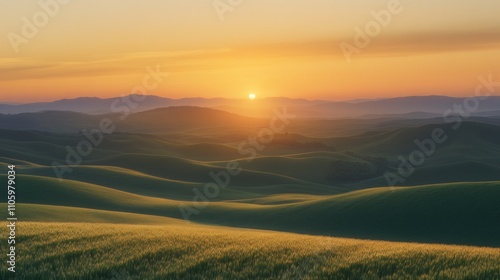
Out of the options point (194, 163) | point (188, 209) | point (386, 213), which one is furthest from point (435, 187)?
point (194, 163)

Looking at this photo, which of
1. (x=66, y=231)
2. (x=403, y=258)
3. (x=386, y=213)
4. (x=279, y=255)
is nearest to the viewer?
(x=403, y=258)

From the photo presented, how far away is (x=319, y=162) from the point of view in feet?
499

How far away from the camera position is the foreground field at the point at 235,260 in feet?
34.6

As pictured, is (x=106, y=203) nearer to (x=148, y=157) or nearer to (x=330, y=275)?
(x=330, y=275)

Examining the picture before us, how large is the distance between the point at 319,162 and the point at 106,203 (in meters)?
99.7

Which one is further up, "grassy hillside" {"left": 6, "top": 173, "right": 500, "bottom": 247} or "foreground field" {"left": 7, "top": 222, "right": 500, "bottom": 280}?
"foreground field" {"left": 7, "top": 222, "right": 500, "bottom": 280}

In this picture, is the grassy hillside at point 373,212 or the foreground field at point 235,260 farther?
the grassy hillside at point 373,212

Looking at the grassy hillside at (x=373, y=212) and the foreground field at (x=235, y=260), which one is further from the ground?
the foreground field at (x=235, y=260)

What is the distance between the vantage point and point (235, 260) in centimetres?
1181

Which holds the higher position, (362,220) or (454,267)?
(454,267)

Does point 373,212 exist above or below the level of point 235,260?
below

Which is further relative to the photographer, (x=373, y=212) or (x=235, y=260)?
(x=373, y=212)

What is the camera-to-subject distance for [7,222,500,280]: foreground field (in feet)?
34.6

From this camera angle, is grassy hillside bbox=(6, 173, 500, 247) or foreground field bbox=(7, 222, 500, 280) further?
grassy hillside bbox=(6, 173, 500, 247)
